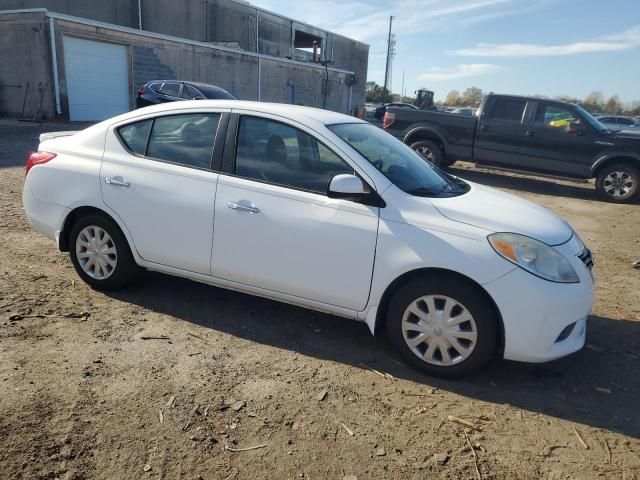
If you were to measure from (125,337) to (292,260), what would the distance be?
1.32 meters

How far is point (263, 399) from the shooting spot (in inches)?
121

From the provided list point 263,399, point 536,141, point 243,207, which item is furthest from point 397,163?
point 536,141

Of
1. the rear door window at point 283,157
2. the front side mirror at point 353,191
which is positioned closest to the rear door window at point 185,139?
the rear door window at point 283,157

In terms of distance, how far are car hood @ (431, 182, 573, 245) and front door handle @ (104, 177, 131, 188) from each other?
7.74 ft

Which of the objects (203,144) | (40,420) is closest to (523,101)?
(203,144)

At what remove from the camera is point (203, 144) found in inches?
156

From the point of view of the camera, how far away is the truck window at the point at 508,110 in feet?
36.4

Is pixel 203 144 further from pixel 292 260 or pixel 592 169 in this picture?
pixel 592 169

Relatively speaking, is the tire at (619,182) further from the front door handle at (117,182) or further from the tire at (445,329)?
the front door handle at (117,182)

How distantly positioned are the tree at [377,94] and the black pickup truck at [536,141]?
60.3 m

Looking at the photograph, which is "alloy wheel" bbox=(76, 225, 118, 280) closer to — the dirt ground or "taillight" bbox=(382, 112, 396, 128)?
the dirt ground

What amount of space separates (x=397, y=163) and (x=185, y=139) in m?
1.64

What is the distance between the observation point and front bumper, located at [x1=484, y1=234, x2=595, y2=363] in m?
3.09

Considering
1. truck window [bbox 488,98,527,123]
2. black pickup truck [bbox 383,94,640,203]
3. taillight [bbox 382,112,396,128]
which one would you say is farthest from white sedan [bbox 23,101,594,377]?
taillight [bbox 382,112,396,128]
